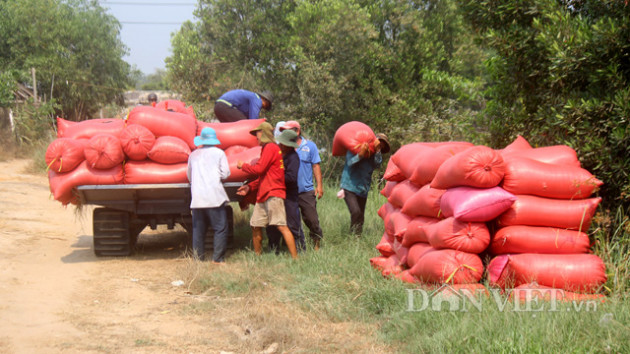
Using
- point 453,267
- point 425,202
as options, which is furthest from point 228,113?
point 453,267

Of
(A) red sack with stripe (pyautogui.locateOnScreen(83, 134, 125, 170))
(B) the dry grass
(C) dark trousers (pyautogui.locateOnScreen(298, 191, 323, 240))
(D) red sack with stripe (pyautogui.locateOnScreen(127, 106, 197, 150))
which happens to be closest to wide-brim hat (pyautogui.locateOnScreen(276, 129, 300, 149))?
(C) dark trousers (pyautogui.locateOnScreen(298, 191, 323, 240))

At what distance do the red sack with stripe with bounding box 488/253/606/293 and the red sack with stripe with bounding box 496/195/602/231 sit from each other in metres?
0.25

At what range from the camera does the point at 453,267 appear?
4430mm

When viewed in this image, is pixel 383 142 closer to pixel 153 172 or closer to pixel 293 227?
pixel 293 227

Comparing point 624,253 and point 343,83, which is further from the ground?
point 343,83

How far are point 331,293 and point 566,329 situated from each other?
6.85 ft

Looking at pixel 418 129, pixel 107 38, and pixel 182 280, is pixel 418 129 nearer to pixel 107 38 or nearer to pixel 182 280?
pixel 182 280

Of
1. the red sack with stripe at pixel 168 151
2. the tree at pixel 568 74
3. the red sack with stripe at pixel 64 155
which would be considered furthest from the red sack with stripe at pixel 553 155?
the red sack with stripe at pixel 64 155

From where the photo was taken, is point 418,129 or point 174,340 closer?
point 174,340

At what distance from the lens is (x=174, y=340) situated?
4355 mm

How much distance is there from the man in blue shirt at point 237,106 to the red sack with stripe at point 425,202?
12.7 feet

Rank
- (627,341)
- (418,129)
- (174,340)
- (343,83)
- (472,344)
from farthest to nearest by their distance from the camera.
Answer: (343,83)
(418,129)
(174,340)
(472,344)
(627,341)

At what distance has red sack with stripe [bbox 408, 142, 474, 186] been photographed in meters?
5.13

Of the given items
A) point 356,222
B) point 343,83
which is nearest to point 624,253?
point 356,222
